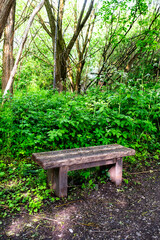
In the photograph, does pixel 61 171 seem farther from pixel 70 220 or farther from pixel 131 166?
pixel 131 166

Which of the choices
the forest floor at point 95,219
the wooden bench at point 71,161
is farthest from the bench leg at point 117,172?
the forest floor at point 95,219

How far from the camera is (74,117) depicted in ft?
11.1

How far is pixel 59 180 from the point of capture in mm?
2428

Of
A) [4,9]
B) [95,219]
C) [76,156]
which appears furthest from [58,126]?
[4,9]

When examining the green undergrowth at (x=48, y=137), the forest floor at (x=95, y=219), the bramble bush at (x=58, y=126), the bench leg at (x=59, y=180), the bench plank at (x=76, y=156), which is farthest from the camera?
the bramble bush at (x=58, y=126)

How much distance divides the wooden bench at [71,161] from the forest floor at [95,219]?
0.23 m

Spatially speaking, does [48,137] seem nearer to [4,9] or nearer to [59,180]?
[59,180]

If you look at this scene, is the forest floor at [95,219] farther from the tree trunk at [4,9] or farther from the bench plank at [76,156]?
the tree trunk at [4,9]

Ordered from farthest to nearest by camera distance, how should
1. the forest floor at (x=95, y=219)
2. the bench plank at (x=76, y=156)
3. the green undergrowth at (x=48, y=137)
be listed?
the green undergrowth at (x=48, y=137), the bench plank at (x=76, y=156), the forest floor at (x=95, y=219)

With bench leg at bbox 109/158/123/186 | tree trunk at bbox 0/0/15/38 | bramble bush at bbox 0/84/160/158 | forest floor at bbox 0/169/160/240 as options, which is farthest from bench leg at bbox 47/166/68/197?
tree trunk at bbox 0/0/15/38

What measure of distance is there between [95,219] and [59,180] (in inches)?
24.2

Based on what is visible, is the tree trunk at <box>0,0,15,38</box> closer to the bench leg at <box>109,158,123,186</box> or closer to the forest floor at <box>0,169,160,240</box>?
the forest floor at <box>0,169,160,240</box>

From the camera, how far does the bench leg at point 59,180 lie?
2.42 m

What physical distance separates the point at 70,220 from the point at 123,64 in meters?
7.73
